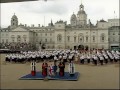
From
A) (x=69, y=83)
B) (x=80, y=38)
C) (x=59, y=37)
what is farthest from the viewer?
(x=59, y=37)

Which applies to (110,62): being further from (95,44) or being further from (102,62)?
(95,44)

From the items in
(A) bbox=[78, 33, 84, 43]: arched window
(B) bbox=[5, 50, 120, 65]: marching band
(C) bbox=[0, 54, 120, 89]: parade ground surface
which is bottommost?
(C) bbox=[0, 54, 120, 89]: parade ground surface

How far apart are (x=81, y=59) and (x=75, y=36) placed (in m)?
66.2

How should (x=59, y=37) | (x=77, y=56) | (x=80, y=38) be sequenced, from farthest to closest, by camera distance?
(x=59, y=37) < (x=80, y=38) < (x=77, y=56)

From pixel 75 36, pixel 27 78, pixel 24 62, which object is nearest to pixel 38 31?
pixel 75 36

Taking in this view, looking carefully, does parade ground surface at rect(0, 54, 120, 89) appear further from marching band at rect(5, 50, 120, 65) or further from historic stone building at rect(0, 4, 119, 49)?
historic stone building at rect(0, 4, 119, 49)

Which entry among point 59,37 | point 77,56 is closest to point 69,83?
point 77,56

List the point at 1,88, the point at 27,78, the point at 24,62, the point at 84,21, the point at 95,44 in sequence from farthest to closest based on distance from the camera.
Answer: the point at 84,21 → the point at 95,44 → the point at 24,62 → the point at 27,78 → the point at 1,88

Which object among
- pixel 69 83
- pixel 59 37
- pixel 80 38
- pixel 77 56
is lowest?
pixel 69 83

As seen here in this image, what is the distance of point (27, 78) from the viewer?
1819cm

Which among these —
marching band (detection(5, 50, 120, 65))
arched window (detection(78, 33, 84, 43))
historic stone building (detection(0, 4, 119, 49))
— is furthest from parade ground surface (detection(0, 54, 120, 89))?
arched window (detection(78, 33, 84, 43))

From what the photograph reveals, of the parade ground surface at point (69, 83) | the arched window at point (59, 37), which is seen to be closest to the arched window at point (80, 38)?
the arched window at point (59, 37)

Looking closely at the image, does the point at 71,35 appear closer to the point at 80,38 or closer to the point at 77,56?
the point at 80,38

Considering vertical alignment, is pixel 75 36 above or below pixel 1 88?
above
